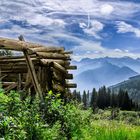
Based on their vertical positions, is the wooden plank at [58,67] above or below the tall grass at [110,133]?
above

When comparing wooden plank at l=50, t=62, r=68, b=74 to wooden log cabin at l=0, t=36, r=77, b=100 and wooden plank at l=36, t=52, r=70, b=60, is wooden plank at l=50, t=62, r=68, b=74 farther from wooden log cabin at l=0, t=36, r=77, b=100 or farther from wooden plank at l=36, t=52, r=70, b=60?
wooden plank at l=36, t=52, r=70, b=60

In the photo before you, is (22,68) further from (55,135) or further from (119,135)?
(55,135)

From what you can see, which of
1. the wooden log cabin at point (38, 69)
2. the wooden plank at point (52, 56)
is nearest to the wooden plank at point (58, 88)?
the wooden log cabin at point (38, 69)

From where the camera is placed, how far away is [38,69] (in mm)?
20172

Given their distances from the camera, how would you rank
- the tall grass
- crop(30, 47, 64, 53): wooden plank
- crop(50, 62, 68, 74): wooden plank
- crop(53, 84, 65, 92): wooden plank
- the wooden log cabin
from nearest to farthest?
the tall grass, the wooden log cabin, crop(30, 47, 64, 53): wooden plank, crop(50, 62, 68, 74): wooden plank, crop(53, 84, 65, 92): wooden plank

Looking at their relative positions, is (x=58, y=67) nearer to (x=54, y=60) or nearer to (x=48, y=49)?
(x=54, y=60)

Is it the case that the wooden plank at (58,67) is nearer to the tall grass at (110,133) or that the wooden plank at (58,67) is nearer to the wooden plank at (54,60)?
the wooden plank at (54,60)

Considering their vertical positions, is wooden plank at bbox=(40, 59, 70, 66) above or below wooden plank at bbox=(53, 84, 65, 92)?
above


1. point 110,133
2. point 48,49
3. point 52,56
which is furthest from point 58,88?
point 110,133

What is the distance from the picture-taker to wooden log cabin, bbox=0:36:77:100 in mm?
18422

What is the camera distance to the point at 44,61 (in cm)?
1941

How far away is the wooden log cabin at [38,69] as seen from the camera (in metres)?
18.4

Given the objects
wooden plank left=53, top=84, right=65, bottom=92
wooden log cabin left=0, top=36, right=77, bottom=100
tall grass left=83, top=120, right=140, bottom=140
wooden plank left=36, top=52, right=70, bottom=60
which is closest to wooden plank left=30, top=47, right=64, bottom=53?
wooden log cabin left=0, top=36, right=77, bottom=100

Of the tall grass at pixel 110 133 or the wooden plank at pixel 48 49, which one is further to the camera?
the wooden plank at pixel 48 49
